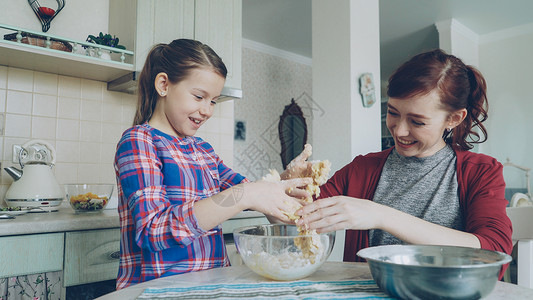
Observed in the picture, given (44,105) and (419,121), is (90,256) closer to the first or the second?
(44,105)

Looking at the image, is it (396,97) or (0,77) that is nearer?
(396,97)

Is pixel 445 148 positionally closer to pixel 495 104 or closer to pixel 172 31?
pixel 172 31

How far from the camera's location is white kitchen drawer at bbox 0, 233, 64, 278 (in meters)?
1.32

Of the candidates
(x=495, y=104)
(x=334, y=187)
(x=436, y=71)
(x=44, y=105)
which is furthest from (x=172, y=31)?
(x=495, y=104)

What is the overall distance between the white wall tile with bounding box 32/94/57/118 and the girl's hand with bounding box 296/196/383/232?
1.64 metres

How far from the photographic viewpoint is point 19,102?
1.93m

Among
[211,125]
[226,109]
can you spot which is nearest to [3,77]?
[211,125]

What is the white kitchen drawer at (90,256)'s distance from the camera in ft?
4.77

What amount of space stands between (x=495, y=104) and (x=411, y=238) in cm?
465

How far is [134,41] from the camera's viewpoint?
205cm

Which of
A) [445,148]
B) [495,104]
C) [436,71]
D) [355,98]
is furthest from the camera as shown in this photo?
[495,104]

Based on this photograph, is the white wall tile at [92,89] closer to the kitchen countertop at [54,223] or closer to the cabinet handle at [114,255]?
the kitchen countertop at [54,223]

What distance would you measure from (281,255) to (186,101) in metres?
0.54

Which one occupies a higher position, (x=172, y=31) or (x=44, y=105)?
(x=172, y=31)
